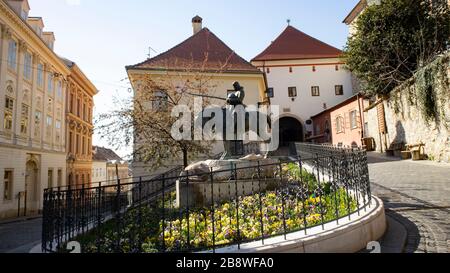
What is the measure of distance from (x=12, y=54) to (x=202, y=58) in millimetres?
12679

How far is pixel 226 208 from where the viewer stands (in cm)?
682

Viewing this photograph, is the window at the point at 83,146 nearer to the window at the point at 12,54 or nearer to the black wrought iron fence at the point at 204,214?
the window at the point at 12,54

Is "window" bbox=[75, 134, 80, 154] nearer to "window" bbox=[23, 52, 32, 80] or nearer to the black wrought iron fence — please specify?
"window" bbox=[23, 52, 32, 80]

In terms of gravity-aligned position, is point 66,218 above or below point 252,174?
below

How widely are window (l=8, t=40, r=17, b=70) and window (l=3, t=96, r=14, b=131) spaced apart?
2070 millimetres

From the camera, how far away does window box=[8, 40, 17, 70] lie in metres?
18.3

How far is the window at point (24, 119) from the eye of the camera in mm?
19739

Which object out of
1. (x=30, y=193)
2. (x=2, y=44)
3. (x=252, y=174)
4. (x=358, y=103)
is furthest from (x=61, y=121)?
(x=358, y=103)

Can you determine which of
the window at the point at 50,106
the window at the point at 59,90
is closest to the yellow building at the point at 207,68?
the window at the point at 50,106

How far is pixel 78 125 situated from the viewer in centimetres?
3098

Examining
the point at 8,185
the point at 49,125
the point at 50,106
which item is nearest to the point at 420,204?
the point at 8,185

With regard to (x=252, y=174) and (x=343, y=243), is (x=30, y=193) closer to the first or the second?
(x=252, y=174)

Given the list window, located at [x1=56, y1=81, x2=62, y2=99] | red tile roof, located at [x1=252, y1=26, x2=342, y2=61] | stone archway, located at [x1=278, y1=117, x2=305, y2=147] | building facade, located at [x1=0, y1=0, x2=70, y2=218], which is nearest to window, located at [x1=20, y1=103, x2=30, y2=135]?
building facade, located at [x1=0, y1=0, x2=70, y2=218]
